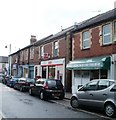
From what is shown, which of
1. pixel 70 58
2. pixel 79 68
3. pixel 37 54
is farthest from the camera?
pixel 37 54

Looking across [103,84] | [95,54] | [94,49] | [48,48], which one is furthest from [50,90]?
[48,48]

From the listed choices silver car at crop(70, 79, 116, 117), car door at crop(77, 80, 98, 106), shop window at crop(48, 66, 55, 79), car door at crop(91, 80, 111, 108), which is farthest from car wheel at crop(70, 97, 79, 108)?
shop window at crop(48, 66, 55, 79)

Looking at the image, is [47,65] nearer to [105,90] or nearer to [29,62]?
[29,62]

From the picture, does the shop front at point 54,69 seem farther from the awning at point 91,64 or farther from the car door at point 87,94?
the car door at point 87,94

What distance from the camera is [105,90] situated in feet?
44.0

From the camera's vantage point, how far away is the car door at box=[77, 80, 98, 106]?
14.3 m

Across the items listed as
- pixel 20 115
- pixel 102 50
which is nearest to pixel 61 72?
pixel 102 50

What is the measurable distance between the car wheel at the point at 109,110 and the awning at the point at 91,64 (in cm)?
759

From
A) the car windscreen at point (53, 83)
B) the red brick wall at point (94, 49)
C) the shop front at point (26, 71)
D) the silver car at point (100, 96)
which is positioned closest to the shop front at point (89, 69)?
the red brick wall at point (94, 49)

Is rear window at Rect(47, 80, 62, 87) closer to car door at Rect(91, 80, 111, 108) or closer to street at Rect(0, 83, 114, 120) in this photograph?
street at Rect(0, 83, 114, 120)

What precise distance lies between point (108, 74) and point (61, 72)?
10.3m

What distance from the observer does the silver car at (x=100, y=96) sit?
12.9 metres

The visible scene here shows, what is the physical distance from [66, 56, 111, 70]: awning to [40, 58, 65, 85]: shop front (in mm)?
4273

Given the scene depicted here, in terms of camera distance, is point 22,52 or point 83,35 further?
point 22,52
